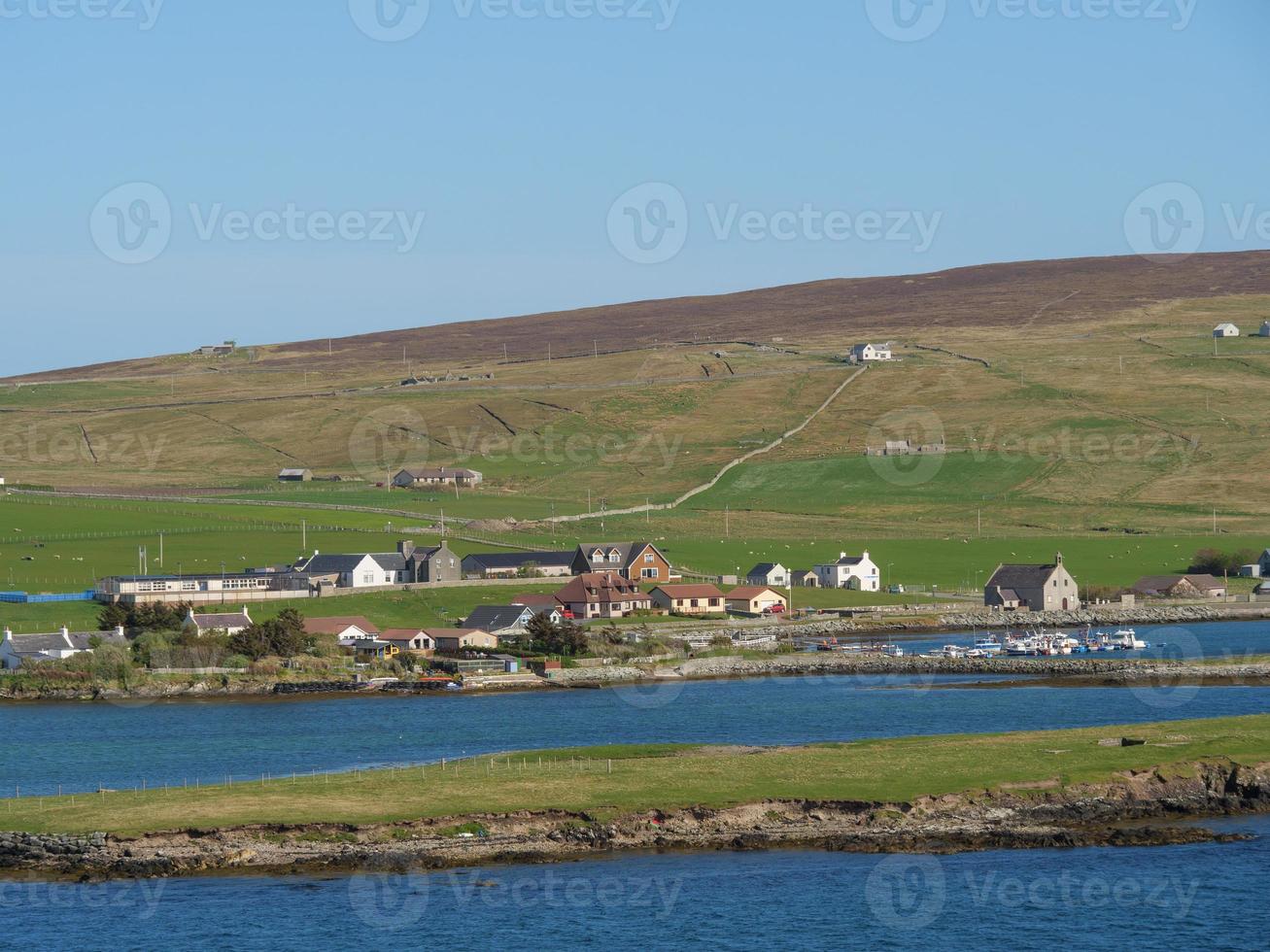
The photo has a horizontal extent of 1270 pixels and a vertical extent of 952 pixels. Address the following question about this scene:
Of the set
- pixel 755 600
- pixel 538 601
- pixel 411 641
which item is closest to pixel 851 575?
pixel 755 600

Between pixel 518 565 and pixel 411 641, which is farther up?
pixel 518 565

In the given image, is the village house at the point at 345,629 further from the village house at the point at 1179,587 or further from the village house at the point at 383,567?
the village house at the point at 1179,587

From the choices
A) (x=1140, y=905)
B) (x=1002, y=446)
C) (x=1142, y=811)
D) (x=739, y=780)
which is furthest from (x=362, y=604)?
(x=1002, y=446)

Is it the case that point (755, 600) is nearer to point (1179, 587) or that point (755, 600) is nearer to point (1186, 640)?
Answer: point (1186, 640)

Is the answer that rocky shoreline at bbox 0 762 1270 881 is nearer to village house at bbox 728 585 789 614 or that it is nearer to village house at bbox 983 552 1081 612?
village house at bbox 728 585 789 614

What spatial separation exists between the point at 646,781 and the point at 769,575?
201 ft

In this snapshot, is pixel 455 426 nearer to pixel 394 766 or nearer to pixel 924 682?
pixel 924 682

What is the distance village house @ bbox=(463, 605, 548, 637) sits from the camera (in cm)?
8894

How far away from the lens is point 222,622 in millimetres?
84812

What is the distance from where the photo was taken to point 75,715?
225ft

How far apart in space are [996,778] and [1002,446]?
363 feet

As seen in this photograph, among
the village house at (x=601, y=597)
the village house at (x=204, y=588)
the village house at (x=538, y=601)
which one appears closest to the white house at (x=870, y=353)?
the village house at (x=601, y=597)

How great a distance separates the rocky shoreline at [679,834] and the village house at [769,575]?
61566 mm

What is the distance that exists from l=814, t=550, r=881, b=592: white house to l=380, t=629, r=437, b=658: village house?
33040 millimetres
